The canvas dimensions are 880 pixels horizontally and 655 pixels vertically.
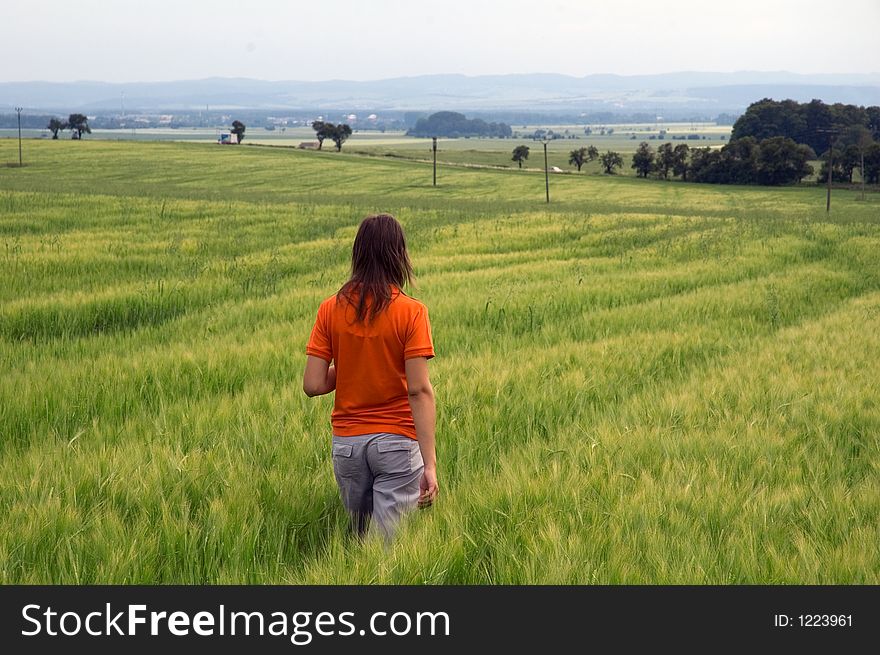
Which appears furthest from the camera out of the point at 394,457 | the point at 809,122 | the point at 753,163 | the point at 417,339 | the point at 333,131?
the point at 333,131

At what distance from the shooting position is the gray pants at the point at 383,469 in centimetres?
422

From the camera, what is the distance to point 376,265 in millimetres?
4145

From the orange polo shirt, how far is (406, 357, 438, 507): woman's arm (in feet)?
0.22

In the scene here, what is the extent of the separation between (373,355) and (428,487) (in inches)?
29.9

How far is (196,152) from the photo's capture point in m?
97.6

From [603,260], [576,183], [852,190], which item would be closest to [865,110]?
[852,190]

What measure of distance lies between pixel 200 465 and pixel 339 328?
150 centimetres

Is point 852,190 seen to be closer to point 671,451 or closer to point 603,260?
point 603,260

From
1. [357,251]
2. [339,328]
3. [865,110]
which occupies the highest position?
[865,110]

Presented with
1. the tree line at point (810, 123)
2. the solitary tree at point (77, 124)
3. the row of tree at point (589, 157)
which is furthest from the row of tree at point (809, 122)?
the solitary tree at point (77, 124)

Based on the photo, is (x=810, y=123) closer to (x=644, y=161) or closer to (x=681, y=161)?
(x=681, y=161)

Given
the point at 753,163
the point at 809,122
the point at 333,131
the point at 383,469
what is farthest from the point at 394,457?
the point at 809,122

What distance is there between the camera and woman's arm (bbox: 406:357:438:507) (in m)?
4.13

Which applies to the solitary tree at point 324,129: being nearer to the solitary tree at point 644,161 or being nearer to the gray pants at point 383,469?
the solitary tree at point 644,161
